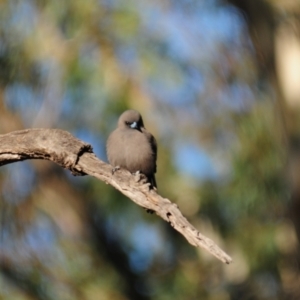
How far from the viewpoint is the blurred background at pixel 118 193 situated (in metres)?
9.77

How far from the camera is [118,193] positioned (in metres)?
10.4

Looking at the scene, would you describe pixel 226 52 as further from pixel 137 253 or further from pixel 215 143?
pixel 137 253

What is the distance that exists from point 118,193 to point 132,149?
4.04 metres

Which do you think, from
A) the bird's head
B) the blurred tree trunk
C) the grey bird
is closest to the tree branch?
the grey bird

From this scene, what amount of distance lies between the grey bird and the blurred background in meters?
2.75

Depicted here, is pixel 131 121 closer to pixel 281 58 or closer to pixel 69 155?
pixel 281 58

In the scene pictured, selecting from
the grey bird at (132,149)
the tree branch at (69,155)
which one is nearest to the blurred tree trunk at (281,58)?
the grey bird at (132,149)

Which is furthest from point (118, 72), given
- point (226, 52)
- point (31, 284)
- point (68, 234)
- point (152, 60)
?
point (31, 284)

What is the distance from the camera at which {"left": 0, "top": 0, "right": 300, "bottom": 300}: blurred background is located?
384 inches

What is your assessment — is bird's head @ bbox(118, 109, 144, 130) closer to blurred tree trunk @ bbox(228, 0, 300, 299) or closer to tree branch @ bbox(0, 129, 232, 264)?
blurred tree trunk @ bbox(228, 0, 300, 299)

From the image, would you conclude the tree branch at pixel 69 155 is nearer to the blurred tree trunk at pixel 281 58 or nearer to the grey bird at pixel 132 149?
the grey bird at pixel 132 149

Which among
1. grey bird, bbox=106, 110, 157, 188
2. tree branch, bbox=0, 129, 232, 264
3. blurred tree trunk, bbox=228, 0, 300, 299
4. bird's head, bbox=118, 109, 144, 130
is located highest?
blurred tree trunk, bbox=228, 0, 300, 299

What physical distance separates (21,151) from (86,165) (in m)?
0.43

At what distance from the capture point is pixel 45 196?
401 inches
